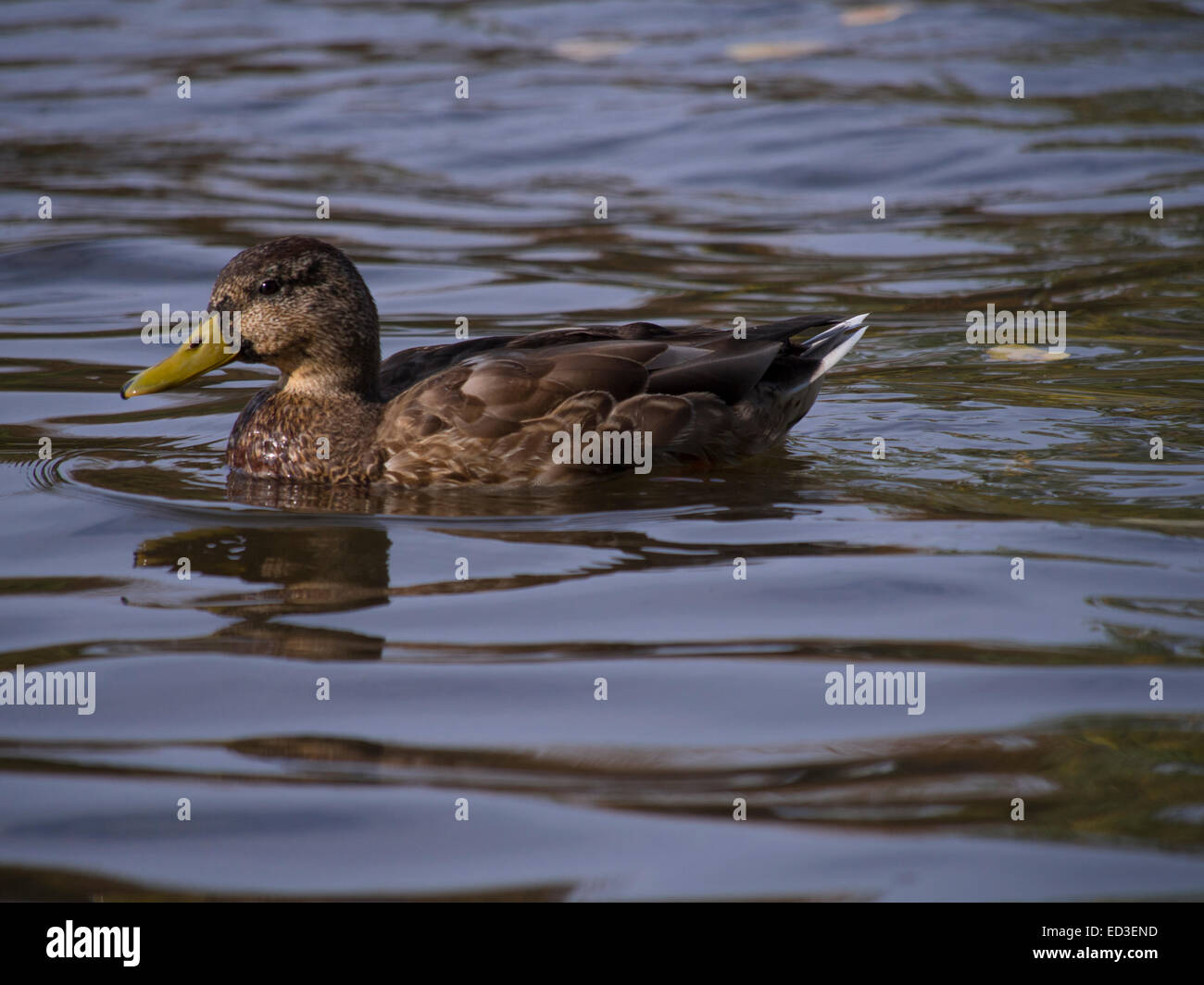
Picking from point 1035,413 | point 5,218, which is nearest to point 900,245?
point 1035,413

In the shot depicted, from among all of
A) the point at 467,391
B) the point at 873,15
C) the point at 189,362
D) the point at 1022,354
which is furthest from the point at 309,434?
the point at 873,15

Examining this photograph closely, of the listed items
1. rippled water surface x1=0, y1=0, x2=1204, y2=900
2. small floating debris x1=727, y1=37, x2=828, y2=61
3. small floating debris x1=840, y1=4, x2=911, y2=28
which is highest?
small floating debris x1=840, y1=4, x2=911, y2=28

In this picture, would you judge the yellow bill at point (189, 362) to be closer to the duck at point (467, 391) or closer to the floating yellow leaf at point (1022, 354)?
the duck at point (467, 391)

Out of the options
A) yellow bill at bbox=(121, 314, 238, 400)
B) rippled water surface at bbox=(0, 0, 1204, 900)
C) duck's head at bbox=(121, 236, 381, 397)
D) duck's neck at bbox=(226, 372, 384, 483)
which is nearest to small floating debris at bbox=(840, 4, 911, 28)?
rippled water surface at bbox=(0, 0, 1204, 900)

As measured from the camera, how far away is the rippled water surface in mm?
3891

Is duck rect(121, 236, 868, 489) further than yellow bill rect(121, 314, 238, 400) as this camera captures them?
No

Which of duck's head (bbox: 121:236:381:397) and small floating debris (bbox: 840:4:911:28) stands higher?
small floating debris (bbox: 840:4:911:28)

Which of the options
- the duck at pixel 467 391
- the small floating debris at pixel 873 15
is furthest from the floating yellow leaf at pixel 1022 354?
the small floating debris at pixel 873 15

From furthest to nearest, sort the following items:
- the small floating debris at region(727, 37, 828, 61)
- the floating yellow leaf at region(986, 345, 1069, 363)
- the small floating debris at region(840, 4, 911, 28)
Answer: the small floating debris at region(840, 4, 911, 28)
the small floating debris at region(727, 37, 828, 61)
the floating yellow leaf at region(986, 345, 1069, 363)

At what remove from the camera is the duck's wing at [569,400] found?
21.5 ft

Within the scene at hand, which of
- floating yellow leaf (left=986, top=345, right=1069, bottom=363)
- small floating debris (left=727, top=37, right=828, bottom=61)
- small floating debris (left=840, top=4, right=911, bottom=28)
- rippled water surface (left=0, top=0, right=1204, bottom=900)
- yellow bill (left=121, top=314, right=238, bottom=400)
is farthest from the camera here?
small floating debris (left=840, top=4, right=911, bottom=28)

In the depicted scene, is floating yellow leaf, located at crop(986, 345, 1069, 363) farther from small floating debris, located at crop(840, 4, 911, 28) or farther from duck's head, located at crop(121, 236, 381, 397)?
small floating debris, located at crop(840, 4, 911, 28)

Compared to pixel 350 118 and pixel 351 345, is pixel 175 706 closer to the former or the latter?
pixel 351 345
